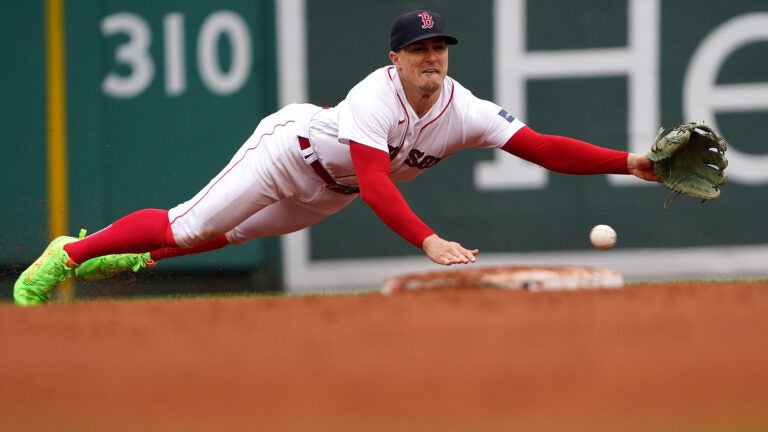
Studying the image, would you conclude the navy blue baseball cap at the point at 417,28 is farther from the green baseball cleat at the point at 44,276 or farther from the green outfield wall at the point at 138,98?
the green outfield wall at the point at 138,98

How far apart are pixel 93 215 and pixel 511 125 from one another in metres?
2.87

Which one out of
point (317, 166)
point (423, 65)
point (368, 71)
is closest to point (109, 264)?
point (317, 166)

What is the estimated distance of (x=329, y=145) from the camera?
13.1 ft

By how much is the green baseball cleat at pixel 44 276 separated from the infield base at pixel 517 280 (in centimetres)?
141

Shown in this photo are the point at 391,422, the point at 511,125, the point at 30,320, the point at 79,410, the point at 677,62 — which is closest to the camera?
the point at 391,422

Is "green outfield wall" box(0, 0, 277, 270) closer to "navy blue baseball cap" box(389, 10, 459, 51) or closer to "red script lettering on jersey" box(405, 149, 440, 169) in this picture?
"red script lettering on jersey" box(405, 149, 440, 169)

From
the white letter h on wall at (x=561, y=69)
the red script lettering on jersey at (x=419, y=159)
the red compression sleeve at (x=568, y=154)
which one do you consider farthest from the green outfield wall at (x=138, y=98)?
the red compression sleeve at (x=568, y=154)

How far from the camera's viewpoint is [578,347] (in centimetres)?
289

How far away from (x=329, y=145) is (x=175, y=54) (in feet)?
7.89

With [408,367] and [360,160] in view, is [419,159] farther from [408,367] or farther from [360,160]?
[408,367]

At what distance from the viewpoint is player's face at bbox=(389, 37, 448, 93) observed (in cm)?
382

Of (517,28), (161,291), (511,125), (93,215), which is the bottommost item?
(161,291)

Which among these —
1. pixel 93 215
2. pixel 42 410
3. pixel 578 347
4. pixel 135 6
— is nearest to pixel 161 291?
pixel 93 215

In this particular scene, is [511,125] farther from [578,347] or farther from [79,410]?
[79,410]
